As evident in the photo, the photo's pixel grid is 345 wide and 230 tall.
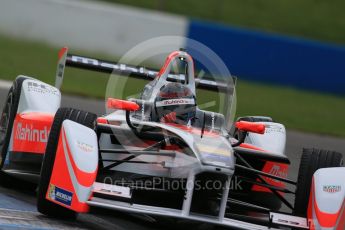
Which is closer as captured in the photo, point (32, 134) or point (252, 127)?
point (252, 127)

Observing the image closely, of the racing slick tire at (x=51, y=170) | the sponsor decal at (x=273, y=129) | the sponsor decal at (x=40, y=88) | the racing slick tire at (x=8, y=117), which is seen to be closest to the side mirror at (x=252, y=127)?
the racing slick tire at (x=51, y=170)

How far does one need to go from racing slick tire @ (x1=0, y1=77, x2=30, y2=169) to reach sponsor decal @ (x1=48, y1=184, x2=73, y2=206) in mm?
1617

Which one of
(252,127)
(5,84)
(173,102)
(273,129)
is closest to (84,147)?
(173,102)

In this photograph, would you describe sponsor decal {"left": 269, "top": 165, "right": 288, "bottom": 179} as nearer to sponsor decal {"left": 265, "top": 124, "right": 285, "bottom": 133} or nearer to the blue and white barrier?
sponsor decal {"left": 265, "top": 124, "right": 285, "bottom": 133}

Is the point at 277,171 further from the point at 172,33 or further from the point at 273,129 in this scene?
the point at 172,33

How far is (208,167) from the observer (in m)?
7.70

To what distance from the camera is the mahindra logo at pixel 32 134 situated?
363 inches

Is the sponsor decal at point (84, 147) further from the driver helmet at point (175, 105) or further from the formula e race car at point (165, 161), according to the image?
the driver helmet at point (175, 105)

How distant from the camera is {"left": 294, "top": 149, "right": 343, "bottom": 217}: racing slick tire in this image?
8.55 m

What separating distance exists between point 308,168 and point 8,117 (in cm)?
334

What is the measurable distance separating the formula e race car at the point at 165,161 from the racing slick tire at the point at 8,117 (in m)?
0.01

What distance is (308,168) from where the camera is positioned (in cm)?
862

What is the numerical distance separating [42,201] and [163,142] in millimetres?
1308

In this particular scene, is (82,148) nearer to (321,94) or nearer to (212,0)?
(321,94)
